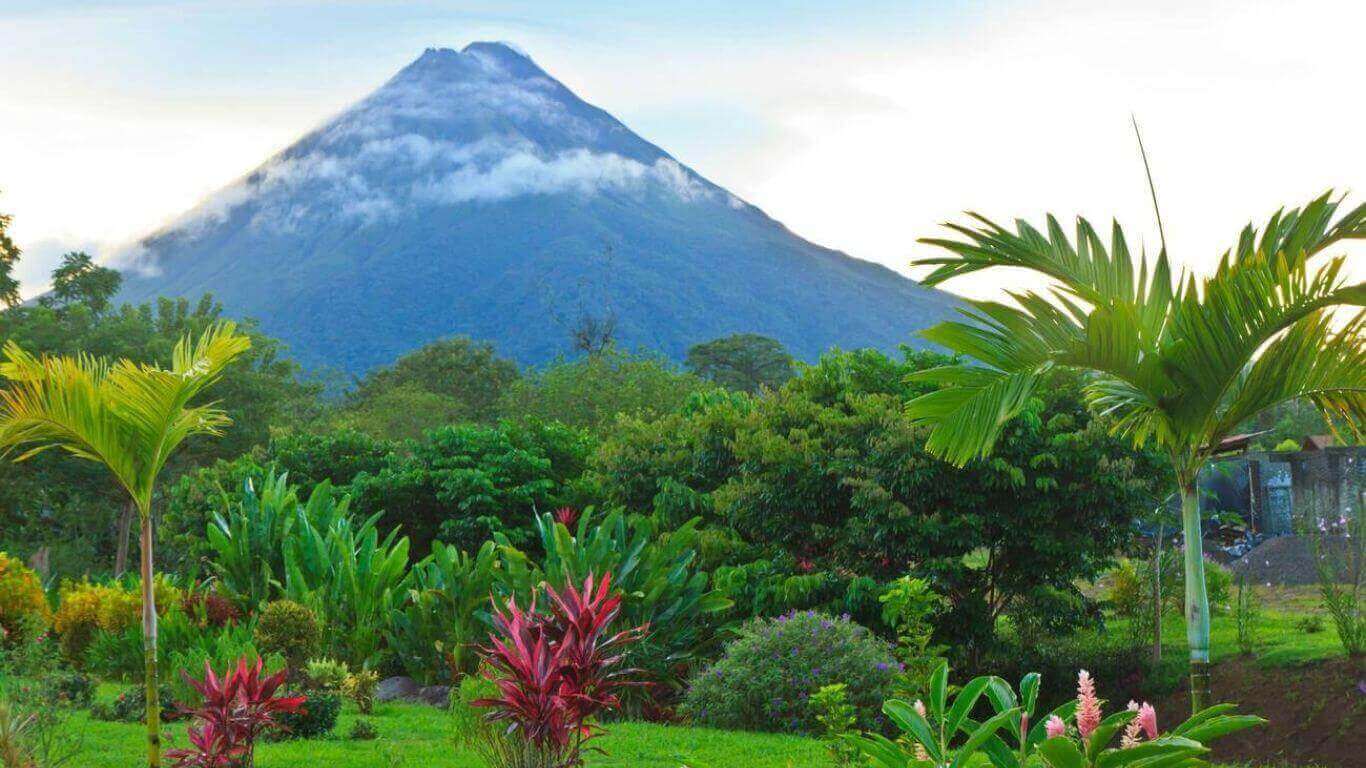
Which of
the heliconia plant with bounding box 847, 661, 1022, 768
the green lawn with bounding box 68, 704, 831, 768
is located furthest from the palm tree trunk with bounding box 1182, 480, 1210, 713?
the heliconia plant with bounding box 847, 661, 1022, 768

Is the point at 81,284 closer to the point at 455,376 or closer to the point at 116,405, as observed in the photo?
the point at 455,376

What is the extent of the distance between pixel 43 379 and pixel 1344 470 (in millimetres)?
18781

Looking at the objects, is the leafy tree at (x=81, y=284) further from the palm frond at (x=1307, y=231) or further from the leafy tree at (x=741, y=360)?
the leafy tree at (x=741, y=360)

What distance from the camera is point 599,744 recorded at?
9.02 m

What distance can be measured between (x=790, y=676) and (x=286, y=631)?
432 centimetres

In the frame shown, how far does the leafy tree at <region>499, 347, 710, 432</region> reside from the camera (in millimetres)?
36250

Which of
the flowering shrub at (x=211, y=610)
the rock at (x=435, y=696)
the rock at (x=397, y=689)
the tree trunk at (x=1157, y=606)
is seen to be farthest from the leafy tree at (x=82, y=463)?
the tree trunk at (x=1157, y=606)

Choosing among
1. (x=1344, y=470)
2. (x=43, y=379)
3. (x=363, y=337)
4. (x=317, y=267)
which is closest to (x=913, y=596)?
(x=43, y=379)

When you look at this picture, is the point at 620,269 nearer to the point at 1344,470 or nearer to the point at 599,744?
the point at 1344,470

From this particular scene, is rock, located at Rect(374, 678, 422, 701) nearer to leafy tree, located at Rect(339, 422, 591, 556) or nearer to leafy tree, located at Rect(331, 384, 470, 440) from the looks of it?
leafy tree, located at Rect(339, 422, 591, 556)

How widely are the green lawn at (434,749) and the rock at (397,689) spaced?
179 centimetres

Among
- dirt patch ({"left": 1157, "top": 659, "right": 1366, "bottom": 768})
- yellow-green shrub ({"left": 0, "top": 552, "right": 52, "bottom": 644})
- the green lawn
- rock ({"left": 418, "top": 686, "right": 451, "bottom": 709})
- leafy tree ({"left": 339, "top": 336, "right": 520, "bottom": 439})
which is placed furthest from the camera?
leafy tree ({"left": 339, "top": 336, "right": 520, "bottom": 439})

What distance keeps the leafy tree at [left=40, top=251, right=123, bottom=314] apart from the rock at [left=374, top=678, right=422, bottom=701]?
93.7 feet

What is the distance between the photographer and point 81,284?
36.6 metres
